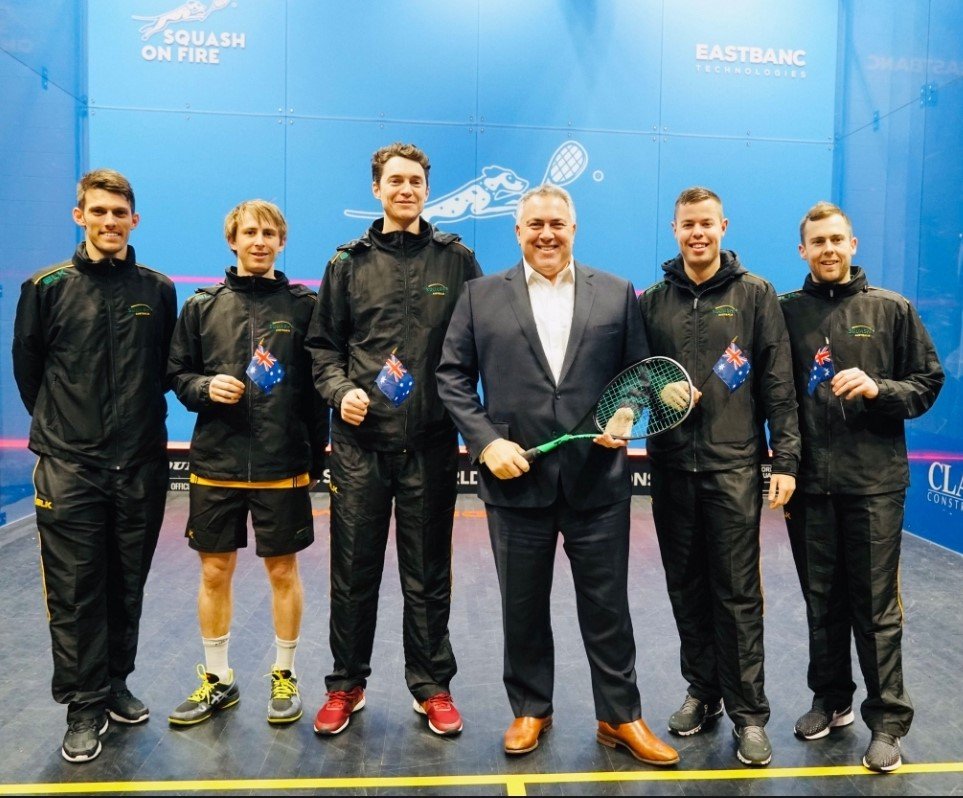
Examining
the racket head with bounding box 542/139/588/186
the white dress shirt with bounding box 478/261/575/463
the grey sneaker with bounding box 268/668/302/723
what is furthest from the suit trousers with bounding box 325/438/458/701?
the racket head with bounding box 542/139/588/186

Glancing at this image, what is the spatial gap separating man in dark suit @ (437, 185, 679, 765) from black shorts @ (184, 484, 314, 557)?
828 millimetres

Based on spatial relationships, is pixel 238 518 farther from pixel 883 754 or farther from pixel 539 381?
pixel 883 754

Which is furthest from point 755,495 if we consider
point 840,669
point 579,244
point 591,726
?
point 579,244

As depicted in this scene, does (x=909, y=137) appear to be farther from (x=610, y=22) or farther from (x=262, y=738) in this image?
(x=262, y=738)

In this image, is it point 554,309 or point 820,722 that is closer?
point 554,309

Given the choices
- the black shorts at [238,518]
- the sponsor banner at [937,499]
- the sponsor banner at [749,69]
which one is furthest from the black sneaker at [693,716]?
the sponsor banner at [749,69]

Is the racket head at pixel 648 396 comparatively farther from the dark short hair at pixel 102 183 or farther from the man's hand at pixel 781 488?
the dark short hair at pixel 102 183

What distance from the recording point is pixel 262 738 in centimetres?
282

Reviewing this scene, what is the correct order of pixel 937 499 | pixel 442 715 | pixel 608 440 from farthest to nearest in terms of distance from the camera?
1. pixel 937 499
2. pixel 442 715
3. pixel 608 440

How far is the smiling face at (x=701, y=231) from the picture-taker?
265 cm

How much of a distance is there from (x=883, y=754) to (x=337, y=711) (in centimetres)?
198

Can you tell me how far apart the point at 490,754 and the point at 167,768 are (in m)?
1.13

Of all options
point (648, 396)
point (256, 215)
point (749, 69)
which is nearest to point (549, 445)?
point (648, 396)

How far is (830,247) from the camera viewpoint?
270 centimetres
